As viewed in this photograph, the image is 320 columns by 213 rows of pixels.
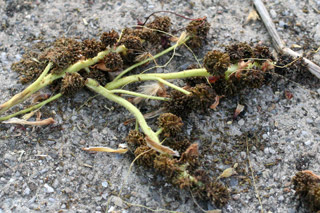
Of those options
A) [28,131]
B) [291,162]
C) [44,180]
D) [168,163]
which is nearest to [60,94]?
[28,131]

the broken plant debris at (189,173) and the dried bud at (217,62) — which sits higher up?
the dried bud at (217,62)

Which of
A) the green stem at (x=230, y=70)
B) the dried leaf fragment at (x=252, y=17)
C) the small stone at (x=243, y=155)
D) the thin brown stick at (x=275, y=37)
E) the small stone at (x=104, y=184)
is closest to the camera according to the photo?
the small stone at (x=104, y=184)

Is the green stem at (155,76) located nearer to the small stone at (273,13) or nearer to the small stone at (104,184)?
the small stone at (104,184)

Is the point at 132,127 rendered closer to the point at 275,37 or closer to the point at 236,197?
the point at 236,197

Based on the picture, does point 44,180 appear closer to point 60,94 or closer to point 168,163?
point 60,94

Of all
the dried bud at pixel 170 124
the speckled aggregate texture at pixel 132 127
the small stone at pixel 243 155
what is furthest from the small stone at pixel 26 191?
the small stone at pixel 243 155

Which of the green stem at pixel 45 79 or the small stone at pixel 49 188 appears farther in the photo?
the green stem at pixel 45 79
